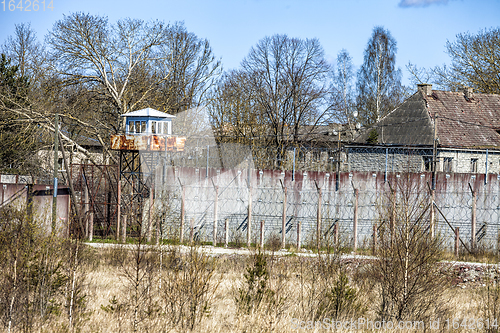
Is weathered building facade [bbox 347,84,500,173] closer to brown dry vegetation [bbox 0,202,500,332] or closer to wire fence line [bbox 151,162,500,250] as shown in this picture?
wire fence line [bbox 151,162,500,250]

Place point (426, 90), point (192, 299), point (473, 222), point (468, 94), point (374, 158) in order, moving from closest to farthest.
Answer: point (192, 299), point (473, 222), point (374, 158), point (426, 90), point (468, 94)

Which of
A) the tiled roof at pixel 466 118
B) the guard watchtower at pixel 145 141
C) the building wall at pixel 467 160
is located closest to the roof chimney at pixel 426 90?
the tiled roof at pixel 466 118

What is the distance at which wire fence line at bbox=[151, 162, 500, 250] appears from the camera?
16.6 meters

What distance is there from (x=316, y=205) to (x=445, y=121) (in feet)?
47.7

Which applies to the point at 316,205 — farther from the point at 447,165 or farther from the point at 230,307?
the point at 447,165

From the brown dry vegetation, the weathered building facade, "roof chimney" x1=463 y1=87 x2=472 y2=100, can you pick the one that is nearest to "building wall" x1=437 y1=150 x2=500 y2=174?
the weathered building facade

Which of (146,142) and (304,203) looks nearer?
(304,203)

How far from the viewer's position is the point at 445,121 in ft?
92.7

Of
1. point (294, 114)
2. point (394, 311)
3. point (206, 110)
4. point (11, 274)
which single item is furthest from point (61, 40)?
point (394, 311)

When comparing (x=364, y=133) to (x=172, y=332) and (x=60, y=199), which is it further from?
(x=172, y=332)

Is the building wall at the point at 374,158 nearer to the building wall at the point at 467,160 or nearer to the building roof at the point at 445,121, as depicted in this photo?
the building roof at the point at 445,121

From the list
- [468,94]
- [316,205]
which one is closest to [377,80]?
[468,94]

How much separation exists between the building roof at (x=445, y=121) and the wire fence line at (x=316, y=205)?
930 cm

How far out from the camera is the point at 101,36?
90.1 feet
